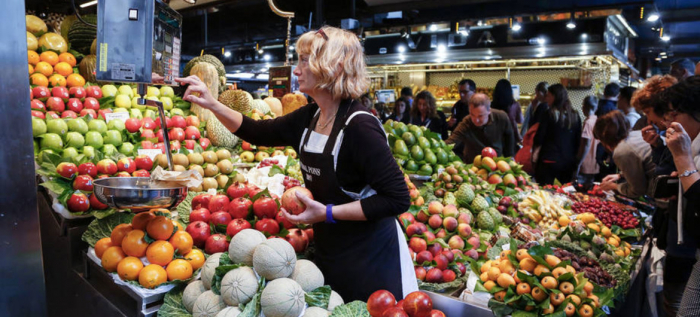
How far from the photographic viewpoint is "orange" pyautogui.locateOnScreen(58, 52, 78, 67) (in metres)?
3.60

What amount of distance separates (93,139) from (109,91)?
2.58 feet

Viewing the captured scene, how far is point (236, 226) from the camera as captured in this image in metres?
2.18

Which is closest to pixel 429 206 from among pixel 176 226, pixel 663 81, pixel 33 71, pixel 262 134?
pixel 262 134

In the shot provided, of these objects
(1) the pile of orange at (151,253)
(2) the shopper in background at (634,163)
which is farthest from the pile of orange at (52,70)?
(2) the shopper in background at (634,163)

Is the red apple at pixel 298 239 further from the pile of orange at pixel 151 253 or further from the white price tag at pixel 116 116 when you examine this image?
the white price tag at pixel 116 116

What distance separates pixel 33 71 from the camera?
3.37 meters

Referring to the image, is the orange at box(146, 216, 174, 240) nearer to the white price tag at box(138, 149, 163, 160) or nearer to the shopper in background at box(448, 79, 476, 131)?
the white price tag at box(138, 149, 163, 160)

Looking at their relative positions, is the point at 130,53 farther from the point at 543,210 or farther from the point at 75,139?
the point at 543,210

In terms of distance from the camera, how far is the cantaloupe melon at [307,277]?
1634 mm

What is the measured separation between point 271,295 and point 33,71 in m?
3.06

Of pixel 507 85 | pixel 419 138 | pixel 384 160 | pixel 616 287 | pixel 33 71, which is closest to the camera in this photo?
pixel 384 160

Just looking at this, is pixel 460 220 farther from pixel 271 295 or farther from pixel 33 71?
pixel 33 71

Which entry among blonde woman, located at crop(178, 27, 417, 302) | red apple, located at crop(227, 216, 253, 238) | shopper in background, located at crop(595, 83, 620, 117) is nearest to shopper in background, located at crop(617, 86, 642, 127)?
shopper in background, located at crop(595, 83, 620, 117)

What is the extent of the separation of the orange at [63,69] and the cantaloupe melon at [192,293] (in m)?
2.62
